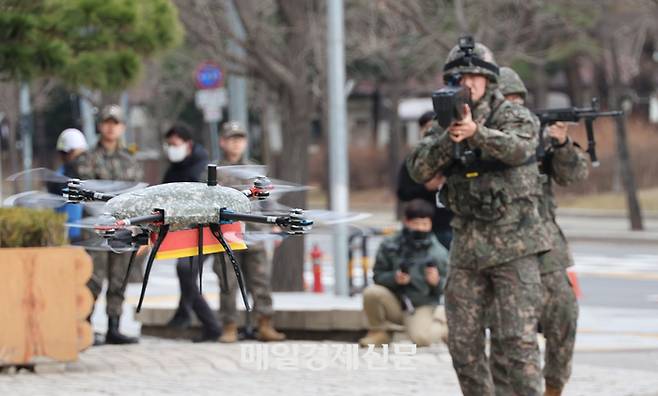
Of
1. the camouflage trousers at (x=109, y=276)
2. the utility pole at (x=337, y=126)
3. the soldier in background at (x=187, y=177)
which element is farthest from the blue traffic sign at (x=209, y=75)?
the camouflage trousers at (x=109, y=276)

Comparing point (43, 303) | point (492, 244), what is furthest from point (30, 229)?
point (492, 244)

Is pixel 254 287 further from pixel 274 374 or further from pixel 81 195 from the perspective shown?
pixel 81 195

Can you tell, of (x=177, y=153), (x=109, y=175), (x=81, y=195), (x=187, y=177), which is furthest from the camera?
(x=109, y=175)

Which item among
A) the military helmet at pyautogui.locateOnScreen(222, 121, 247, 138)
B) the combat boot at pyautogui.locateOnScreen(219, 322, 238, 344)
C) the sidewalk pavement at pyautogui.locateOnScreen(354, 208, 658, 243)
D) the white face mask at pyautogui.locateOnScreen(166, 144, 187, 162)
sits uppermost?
the sidewalk pavement at pyautogui.locateOnScreen(354, 208, 658, 243)

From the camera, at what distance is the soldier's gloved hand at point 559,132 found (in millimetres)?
8102

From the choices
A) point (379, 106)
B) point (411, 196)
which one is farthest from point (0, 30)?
point (379, 106)

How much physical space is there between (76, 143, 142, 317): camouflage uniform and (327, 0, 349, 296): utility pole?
15.3 feet

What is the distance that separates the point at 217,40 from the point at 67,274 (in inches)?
308

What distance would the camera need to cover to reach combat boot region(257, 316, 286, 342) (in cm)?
1148

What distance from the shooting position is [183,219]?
464cm


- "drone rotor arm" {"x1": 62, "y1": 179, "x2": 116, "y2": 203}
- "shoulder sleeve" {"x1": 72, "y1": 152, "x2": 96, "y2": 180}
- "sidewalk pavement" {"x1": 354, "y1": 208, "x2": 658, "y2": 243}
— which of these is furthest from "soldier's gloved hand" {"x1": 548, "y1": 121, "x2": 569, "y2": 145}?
"sidewalk pavement" {"x1": 354, "y1": 208, "x2": 658, "y2": 243}

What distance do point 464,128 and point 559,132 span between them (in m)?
1.78

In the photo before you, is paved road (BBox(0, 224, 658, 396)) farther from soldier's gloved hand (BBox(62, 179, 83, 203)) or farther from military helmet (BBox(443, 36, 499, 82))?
soldier's gloved hand (BBox(62, 179, 83, 203))

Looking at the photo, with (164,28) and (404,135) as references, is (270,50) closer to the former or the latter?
(164,28)
